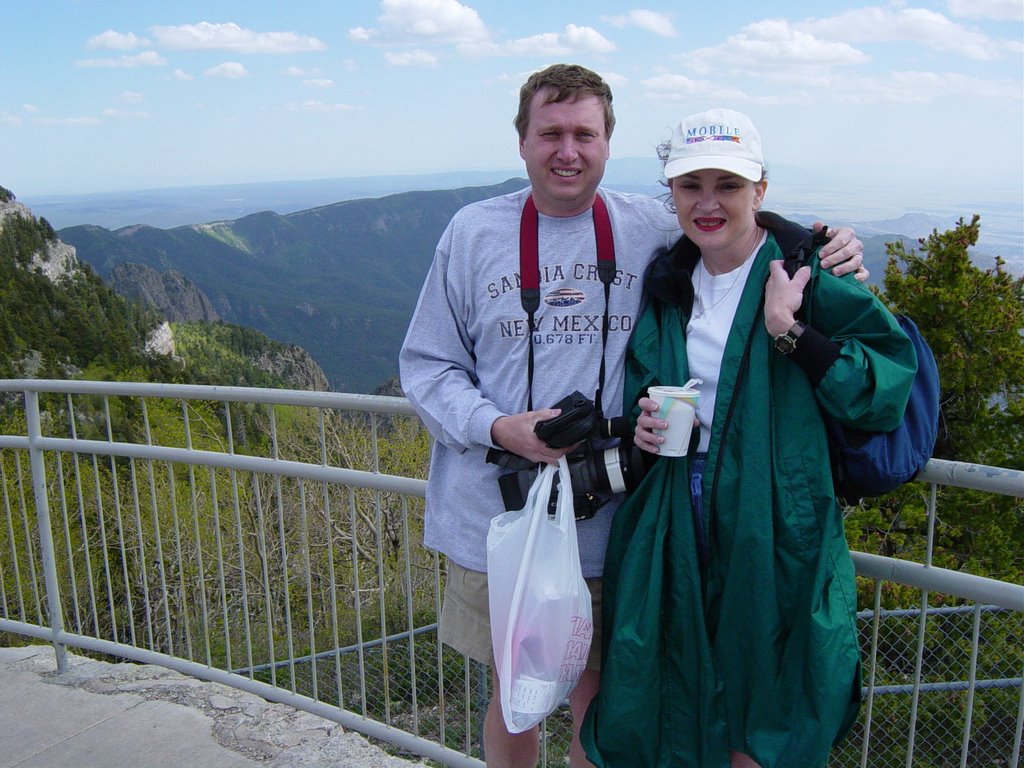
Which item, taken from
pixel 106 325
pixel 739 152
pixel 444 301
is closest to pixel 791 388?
pixel 739 152

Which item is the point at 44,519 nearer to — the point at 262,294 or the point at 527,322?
the point at 527,322

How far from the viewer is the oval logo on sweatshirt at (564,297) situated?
2.06 m

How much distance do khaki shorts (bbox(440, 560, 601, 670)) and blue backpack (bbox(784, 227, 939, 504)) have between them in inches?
26.5

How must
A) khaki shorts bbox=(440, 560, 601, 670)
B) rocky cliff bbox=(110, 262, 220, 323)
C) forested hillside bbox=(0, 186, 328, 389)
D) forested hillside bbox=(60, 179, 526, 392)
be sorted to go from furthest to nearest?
forested hillside bbox=(60, 179, 526, 392) < rocky cliff bbox=(110, 262, 220, 323) < forested hillside bbox=(0, 186, 328, 389) < khaki shorts bbox=(440, 560, 601, 670)

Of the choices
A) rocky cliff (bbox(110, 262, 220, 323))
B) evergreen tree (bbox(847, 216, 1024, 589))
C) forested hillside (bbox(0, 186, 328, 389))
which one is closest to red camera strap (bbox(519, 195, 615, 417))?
evergreen tree (bbox(847, 216, 1024, 589))

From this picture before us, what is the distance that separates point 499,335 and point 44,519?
2.46 metres

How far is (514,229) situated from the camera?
2131 millimetres

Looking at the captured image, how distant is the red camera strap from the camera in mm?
2059

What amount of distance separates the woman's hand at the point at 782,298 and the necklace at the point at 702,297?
13cm

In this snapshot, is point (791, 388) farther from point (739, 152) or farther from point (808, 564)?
point (739, 152)

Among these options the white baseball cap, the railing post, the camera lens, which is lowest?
the railing post

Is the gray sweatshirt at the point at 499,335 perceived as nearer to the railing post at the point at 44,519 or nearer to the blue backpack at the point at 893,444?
the blue backpack at the point at 893,444

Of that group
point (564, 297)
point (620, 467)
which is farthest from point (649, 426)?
point (564, 297)

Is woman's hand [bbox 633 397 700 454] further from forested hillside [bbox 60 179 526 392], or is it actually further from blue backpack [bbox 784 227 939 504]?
forested hillside [bbox 60 179 526 392]
